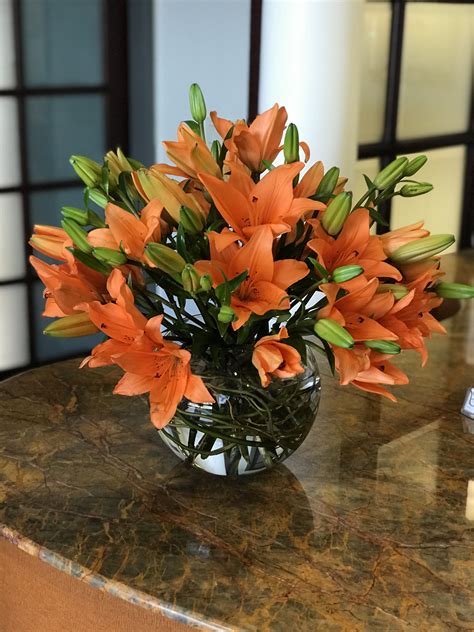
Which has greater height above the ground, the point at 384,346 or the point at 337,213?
the point at 337,213

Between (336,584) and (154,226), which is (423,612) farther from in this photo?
(154,226)

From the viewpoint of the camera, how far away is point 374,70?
353 cm

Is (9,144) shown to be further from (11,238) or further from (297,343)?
(297,343)

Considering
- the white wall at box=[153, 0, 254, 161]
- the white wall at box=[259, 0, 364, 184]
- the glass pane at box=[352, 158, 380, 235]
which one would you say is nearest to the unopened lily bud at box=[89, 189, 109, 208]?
the white wall at box=[259, 0, 364, 184]

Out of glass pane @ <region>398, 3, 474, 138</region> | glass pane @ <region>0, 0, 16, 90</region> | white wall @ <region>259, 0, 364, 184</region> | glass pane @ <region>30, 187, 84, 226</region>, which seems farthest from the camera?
glass pane @ <region>398, 3, 474, 138</region>

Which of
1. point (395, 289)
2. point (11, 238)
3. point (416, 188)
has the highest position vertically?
point (416, 188)

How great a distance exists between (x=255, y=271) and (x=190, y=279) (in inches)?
3.3

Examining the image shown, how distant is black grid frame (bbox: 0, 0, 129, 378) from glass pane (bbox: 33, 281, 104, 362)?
2cm

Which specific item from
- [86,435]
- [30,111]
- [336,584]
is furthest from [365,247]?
[30,111]

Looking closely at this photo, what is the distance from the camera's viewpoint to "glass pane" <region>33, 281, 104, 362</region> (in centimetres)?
333

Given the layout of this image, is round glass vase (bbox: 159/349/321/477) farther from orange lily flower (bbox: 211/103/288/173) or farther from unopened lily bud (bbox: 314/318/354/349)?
orange lily flower (bbox: 211/103/288/173)

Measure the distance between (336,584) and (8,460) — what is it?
1.81 feet

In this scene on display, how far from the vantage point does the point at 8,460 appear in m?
1.38

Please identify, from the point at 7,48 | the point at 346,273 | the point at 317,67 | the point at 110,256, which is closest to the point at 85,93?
the point at 7,48
